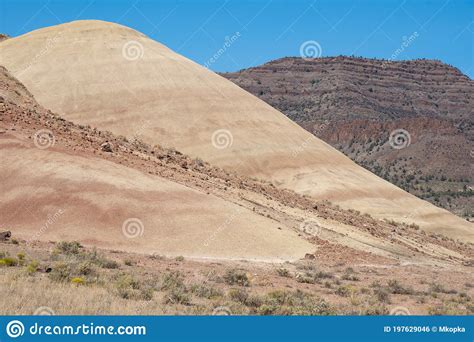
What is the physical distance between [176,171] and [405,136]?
8297 cm

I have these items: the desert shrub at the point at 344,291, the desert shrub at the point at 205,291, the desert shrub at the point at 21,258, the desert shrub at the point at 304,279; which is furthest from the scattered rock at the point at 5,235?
the desert shrub at the point at 344,291

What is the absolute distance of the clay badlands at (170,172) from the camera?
23.1 metres

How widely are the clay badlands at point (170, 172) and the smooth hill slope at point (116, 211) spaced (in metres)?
0.06

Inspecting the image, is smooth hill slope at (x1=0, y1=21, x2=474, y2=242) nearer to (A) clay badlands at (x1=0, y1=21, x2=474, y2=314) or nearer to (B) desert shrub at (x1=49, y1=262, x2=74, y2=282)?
(A) clay badlands at (x1=0, y1=21, x2=474, y2=314)

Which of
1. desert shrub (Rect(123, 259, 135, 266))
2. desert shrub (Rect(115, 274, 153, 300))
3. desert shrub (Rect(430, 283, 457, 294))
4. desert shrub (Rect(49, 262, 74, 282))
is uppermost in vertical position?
desert shrub (Rect(430, 283, 457, 294))

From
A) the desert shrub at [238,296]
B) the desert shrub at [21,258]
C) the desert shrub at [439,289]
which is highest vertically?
the desert shrub at [439,289]

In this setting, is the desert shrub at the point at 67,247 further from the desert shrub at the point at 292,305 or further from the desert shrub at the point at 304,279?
the desert shrub at the point at 292,305

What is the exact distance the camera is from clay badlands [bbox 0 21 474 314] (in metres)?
23.1

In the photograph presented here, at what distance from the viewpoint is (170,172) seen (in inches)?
1146

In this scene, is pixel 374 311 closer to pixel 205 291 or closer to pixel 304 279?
pixel 205 291

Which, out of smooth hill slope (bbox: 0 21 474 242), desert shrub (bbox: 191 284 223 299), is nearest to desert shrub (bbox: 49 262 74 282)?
desert shrub (bbox: 191 284 223 299)

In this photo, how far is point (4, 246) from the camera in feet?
63.2

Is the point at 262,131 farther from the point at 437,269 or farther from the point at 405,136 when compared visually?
the point at 405,136

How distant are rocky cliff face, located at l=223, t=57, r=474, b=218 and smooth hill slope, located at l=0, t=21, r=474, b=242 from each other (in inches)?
1536
